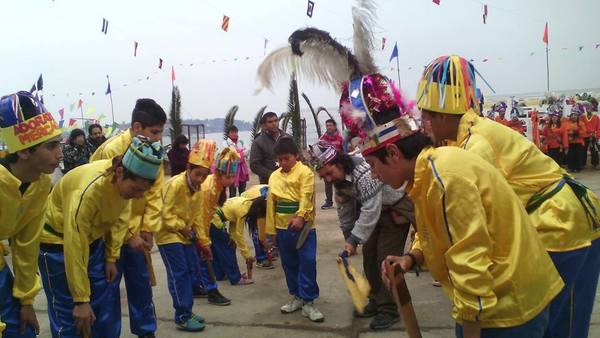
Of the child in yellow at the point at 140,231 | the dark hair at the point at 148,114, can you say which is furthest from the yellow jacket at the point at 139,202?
the dark hair at the point at 148,114

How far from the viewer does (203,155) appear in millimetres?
4965

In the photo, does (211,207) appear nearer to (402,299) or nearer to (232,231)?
(232,231)

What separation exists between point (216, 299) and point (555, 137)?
516 inches

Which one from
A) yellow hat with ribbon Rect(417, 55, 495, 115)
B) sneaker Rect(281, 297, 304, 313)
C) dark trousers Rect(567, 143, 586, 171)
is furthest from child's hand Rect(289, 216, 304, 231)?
dark trousers Rect(567, 143, 586, 171)

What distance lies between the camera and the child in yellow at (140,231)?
4238 mm

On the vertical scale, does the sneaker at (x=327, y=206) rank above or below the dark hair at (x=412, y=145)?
below

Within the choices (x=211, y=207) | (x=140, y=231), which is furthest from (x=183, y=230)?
(x=211, y=207)

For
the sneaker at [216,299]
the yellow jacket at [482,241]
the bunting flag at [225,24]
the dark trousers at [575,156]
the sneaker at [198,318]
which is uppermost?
the bunting flag at [225,24]

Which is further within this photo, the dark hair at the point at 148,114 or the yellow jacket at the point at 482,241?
the dark hair at the point at 148,114

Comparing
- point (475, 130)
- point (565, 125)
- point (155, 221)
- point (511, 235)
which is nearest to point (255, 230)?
point (155, 221)

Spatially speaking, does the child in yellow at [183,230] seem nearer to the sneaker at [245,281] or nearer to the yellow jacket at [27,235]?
the sneaker at [245,281]

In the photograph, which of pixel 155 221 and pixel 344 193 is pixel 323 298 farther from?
pixel 155 221

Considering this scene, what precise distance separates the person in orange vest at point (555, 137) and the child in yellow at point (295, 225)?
1244 cm

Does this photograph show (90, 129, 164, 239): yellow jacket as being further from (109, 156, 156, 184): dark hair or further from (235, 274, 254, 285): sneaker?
(235, 274, 254, 285): sneaker
